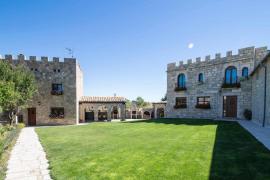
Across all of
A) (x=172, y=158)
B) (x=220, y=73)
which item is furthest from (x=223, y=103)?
(x=172, y=158)

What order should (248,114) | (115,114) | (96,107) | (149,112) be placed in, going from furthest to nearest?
(149,112) < (115,114) < (96,107) < (248,114)

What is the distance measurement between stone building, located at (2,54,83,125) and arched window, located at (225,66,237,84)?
15.1 metres

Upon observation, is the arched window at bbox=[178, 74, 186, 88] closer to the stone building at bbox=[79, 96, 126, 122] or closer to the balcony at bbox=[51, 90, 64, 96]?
the stone building at bbox=[79, 96, 126, 122]

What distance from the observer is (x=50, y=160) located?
5.90 m

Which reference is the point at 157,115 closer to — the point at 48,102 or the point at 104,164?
the point at 48,102

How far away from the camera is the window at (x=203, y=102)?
65.0 feet

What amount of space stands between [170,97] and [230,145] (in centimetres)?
1605

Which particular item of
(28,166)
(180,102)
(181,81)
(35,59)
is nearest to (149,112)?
(180,102)

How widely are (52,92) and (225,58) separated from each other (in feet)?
57.1

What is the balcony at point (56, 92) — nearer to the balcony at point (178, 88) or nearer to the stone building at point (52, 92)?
the stone building at point (52, 92)

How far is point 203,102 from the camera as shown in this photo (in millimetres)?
20297

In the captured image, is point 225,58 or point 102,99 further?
point 102,99

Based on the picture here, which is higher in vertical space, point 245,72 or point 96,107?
point 245,72

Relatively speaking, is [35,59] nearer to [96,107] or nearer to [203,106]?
[96,107]
